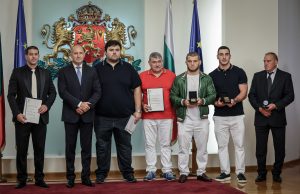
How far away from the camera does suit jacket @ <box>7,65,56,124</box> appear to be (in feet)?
A: 15.5

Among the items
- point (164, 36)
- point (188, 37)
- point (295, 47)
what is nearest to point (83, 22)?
point (164, 36)

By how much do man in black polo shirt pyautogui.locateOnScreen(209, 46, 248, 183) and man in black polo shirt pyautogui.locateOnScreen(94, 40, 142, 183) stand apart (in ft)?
3.51

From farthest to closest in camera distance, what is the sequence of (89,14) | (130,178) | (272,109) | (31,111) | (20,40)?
(89,14), (20,40), (272,109), (130,178), (31,111)

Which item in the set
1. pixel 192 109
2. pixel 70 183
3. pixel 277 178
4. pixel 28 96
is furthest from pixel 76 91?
pixel 277 178

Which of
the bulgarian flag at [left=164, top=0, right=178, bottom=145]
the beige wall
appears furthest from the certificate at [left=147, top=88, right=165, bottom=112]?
the beige wall

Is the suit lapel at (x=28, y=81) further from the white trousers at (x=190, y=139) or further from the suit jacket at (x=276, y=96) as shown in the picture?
the suit jacket at (x=276, y=96)

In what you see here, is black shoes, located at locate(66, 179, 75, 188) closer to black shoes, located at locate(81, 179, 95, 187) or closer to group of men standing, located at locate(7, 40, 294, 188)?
group of men standing, located at locate(7, 40, 294, 188)

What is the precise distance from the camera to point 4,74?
6.01 metres

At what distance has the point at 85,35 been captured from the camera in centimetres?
627

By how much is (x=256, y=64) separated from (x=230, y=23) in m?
0.75

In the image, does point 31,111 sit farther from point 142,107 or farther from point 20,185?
point 142,107

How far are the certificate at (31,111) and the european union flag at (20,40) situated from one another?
1089 mm

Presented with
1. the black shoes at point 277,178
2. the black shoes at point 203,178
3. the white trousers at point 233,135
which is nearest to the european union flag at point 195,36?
the white trousers at point 233,135

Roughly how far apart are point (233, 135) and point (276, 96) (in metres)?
0.78
